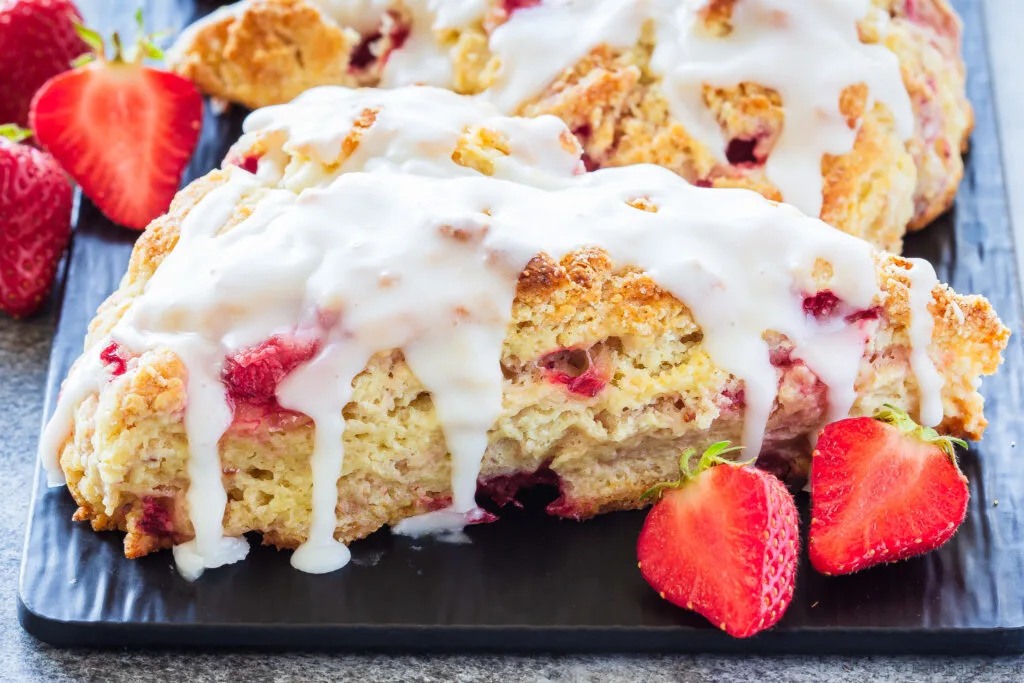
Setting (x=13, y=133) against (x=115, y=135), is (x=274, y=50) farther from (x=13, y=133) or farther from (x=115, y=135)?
(x=13, y=133)

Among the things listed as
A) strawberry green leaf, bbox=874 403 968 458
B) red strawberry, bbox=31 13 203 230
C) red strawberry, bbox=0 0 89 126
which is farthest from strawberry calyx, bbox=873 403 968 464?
red strawberry, bbox=0 0 89 126

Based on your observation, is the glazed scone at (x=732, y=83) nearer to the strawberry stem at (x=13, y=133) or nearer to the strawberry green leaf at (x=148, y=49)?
the strawberry green leaf at (x=148, y=49)

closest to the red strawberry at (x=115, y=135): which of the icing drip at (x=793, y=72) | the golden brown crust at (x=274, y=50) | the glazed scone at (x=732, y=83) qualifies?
the golden brown crust at (x=274, y=50)

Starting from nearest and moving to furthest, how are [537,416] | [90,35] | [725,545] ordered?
[725,545]
[537,416]
[90,35]

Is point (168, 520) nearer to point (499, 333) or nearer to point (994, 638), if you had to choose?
point (499, 333)

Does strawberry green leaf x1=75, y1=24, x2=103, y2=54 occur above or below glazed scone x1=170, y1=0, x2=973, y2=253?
above

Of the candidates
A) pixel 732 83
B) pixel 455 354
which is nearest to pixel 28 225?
pixel 455 354

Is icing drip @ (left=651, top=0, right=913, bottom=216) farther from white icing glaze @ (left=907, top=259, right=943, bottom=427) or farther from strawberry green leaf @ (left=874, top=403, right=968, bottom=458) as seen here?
strawberry green leaf @ (left=874, top=403, right=968, bottom=458)
